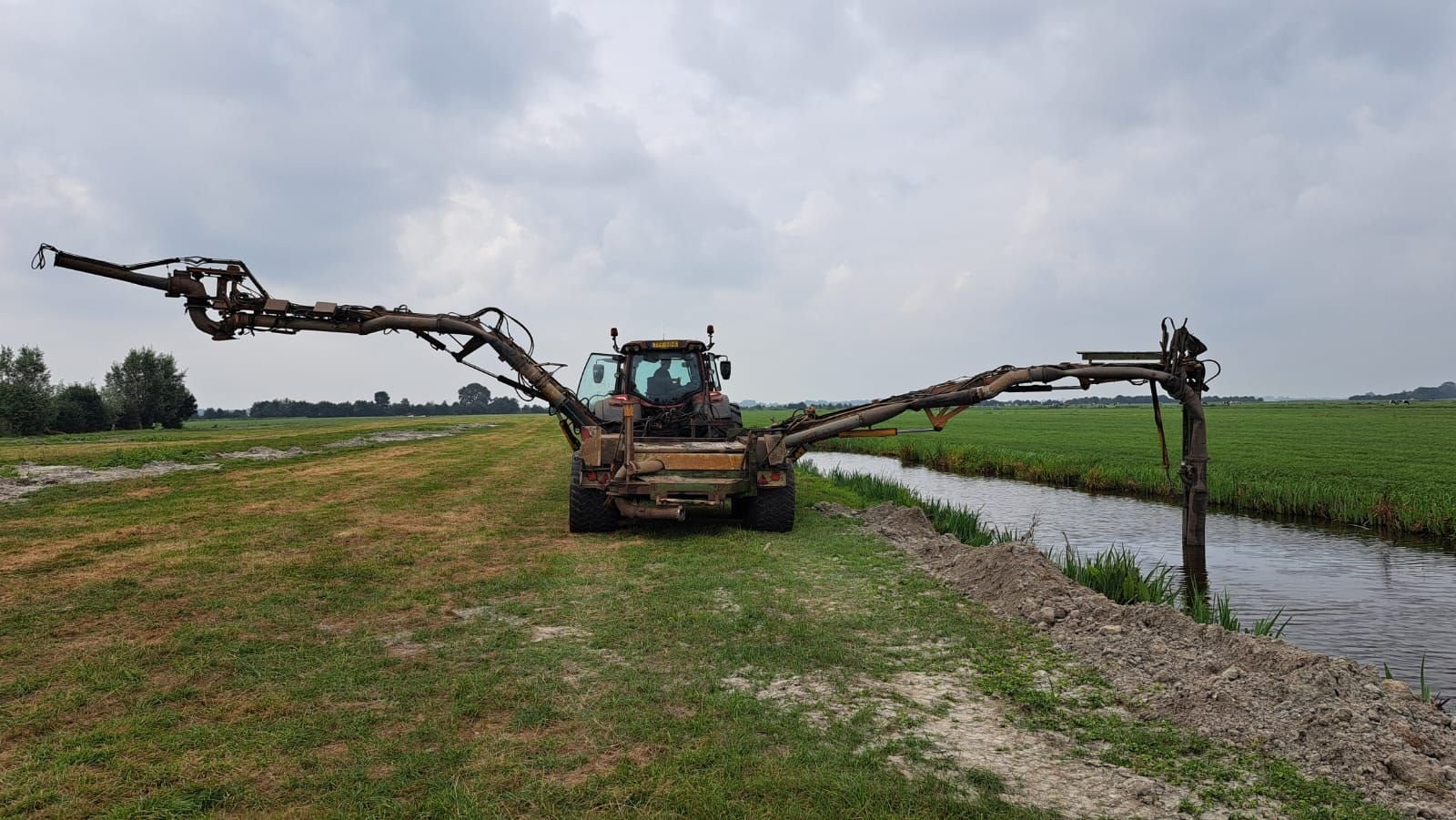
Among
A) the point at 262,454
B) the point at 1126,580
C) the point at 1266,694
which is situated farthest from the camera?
the point at 262,454

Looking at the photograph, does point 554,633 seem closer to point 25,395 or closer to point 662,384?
point 662,384

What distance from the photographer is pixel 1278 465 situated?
2181 centimetres

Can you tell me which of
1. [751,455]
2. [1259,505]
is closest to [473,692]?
[751,455]

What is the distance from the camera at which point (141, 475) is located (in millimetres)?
18578

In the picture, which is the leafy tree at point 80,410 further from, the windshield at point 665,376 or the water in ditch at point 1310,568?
the water in ditch at point 1310,568

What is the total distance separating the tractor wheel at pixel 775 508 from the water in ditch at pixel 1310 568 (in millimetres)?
4931

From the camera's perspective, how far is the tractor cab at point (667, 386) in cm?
1220

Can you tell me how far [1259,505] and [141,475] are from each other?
2529 cm

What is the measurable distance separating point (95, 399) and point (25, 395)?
841cm

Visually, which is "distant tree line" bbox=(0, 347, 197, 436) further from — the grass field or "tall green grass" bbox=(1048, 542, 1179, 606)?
"tall green grass" bbox=(1048, 542, 1179, 606)

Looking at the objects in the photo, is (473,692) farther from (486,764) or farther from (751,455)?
(751,455)

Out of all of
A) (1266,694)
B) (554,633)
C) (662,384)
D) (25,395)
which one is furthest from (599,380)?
(25,395)

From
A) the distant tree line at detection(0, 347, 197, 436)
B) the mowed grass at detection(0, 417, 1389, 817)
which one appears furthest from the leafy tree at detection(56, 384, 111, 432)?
the mowed grass at detection(0, 417, 1389, 817)

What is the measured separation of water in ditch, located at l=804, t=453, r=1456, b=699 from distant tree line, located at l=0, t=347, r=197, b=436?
198 ft
